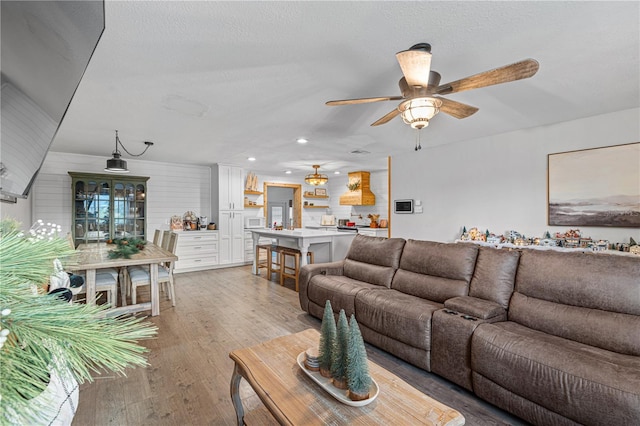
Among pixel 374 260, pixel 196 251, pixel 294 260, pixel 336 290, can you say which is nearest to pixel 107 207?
pixel 196 251

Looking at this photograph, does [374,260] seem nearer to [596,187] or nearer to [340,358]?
[340,358]

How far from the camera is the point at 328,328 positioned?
5.28 feet

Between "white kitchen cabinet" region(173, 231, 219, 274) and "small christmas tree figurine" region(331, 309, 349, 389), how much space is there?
222 inches

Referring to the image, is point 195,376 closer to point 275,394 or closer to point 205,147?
point 275,394

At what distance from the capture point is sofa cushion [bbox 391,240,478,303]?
2.78 meters

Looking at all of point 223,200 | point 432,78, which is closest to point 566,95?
point 432,78

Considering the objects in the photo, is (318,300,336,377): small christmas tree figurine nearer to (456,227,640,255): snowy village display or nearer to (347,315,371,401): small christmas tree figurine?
(347,315,371,401): small christmas tree figurine

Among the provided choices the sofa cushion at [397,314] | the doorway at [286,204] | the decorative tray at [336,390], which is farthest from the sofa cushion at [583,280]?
the doorway at [286,204]

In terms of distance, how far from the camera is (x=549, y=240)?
12.4 feet

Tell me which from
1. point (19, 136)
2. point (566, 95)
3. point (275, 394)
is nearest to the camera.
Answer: point (19, 136)

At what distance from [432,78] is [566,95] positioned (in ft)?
5.82

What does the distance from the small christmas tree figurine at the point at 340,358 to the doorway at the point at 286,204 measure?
753cm

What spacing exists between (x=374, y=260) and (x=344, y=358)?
7.35ft

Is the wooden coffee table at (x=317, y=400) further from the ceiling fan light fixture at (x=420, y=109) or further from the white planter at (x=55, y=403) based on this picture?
the ceiling fan light fixture at (x=420, y=109)
